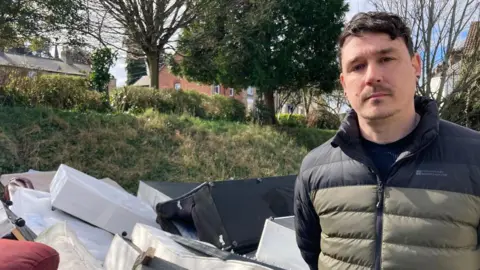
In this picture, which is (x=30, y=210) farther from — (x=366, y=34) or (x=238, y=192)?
(x=366, y=34)

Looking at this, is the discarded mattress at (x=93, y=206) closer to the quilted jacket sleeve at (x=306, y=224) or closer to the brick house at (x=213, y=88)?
the quilted jacket sleeve at (x=306, y=224)

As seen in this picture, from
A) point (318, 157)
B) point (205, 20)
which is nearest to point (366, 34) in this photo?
point (318, 157)

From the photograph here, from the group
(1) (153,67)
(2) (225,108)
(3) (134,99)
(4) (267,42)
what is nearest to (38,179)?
(3) (134,99)

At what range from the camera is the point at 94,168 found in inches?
270

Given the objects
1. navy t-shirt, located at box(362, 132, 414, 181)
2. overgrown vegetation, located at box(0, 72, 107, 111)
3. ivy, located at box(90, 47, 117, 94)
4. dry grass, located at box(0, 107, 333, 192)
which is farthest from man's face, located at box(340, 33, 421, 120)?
ivy, located at box(90, 47, 117, 94)

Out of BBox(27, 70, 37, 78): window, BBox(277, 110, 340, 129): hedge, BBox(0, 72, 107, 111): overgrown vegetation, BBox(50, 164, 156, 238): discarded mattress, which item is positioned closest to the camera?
BBox(50, 164, 156, 238): discarded mattress

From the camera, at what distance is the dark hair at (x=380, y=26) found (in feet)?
4.78

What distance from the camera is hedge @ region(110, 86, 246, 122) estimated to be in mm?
10727

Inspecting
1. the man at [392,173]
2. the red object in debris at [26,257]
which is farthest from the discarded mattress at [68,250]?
the man at [392,173]

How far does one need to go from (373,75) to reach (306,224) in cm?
67

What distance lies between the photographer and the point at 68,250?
235cm

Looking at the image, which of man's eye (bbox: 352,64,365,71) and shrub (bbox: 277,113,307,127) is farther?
shrub (bbox: 277,113,307,127)

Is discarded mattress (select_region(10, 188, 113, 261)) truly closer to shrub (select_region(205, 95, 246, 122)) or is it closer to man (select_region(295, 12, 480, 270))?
man (select_region(295, 12, 480, 270))

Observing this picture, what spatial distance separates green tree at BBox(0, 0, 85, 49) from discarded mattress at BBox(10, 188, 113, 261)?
5695 mm
